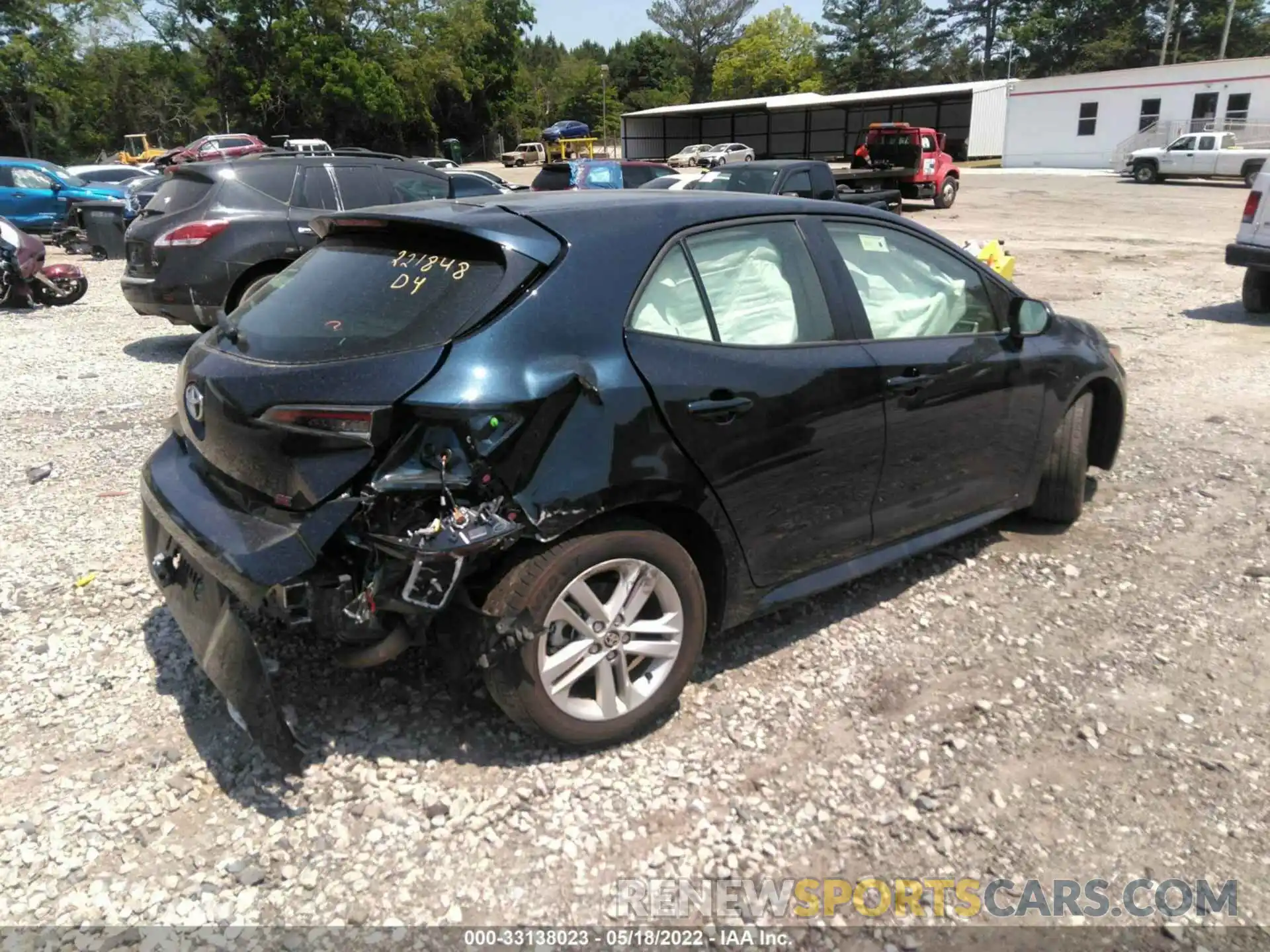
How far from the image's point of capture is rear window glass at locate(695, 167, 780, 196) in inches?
543

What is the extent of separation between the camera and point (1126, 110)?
4006 cm

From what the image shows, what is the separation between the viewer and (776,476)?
3213mm

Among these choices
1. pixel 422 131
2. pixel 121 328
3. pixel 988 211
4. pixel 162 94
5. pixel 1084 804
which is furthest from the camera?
pixel 422 131

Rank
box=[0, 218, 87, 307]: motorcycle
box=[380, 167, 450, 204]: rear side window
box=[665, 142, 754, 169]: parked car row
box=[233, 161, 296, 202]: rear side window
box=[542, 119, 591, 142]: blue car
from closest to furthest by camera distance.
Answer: box=[233, 161, 296, 202]: rear side window < box=[380, 167, 450, 204]: rear side window < box=[0, 218, 87, 307]: motorcycle < box=[665, 142, 754, 169]: parked car row < box=[542, 119, 591, 142]: blue car

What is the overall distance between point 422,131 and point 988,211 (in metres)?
48.0

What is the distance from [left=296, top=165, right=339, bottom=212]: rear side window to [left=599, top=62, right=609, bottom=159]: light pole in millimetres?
68448

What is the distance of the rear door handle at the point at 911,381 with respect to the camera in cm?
352

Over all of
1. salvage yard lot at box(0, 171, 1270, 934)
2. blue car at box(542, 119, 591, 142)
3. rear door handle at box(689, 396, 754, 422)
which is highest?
blue car at box(542, 119, 591, 142)

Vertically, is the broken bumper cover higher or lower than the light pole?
lower

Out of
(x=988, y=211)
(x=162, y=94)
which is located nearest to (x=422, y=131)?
(x=162, y=94)

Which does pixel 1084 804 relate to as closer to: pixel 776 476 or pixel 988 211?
pixel 776 476

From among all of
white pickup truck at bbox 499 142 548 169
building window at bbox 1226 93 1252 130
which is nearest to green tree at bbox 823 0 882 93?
white pickup truck at bbox 499 142 548 169

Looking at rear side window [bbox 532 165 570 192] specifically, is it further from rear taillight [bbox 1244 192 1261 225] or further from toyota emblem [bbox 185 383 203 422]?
toyota emblem [bbox 185 383 203 422]

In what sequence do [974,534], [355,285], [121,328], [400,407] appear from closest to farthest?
1. [400,407]
2. [355,285]
3. [974,534]
4. [121,328]
